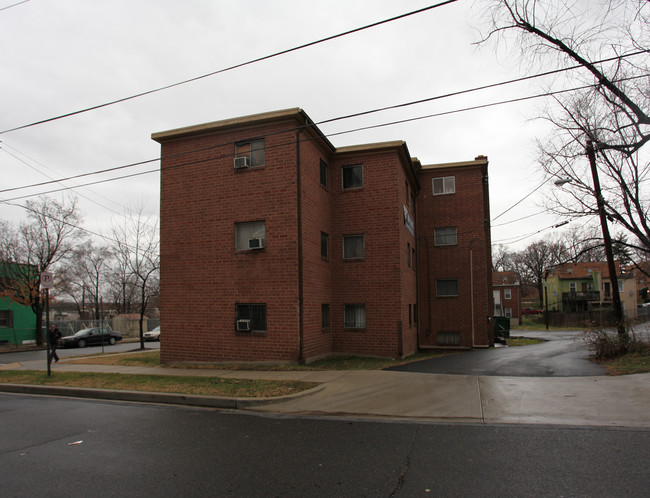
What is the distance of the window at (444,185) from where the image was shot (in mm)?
21750

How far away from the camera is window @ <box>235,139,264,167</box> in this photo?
46.1 ft

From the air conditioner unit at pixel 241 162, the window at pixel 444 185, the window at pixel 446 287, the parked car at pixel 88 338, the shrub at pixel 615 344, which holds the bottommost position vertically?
the parked car at pixel 88 338

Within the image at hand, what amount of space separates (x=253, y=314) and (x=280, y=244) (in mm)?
2340

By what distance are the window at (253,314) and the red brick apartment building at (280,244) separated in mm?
Result: 31

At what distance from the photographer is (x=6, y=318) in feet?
110

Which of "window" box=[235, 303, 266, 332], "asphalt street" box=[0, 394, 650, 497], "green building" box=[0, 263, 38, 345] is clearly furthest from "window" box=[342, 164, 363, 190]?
"green building" box=[0, 263, 38, 345]

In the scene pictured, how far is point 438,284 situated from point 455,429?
1548 centimetres

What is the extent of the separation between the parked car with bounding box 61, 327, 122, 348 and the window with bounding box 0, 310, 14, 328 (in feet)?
22.5

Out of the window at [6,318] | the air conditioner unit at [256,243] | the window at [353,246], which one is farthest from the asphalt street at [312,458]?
the window at [6,318]

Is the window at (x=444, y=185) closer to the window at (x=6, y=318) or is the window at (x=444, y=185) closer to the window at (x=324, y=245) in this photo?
the window at (x=324, y=245)

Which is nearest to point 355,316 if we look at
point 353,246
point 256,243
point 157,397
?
point 353,246

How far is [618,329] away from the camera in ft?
44.1

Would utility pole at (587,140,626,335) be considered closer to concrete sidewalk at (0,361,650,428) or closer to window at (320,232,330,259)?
concrete sidewalk at (0,361,650,428)

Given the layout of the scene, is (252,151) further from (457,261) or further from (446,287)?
(446,287)
